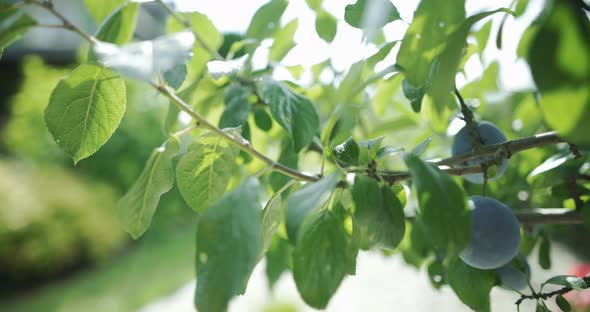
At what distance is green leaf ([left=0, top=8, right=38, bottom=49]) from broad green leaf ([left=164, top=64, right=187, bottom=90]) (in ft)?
0.40

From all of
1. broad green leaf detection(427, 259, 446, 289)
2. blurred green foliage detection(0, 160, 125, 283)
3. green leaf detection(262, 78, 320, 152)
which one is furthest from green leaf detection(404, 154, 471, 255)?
blurred green foliage detection(0, 160, 125, 283)

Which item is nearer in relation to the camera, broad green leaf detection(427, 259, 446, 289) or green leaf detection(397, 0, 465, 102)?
green leaf detection(397, 0, 465, 102)

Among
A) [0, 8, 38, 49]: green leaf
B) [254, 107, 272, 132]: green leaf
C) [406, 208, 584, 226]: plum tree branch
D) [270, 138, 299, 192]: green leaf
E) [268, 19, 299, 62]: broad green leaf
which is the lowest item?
[406, 208, 584, 226]: plum tree branch

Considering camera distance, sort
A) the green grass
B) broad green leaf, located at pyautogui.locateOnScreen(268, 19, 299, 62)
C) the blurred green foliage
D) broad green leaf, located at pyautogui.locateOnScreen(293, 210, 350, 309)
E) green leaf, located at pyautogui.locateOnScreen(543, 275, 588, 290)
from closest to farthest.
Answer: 1. broad green leaf, located at pyautogui.locateOnScreen(293, 210, 350, 309)
2. green leaf, located at pyautogui.locateOnScreen(543, 275, 588, 290)
3. broad green leaf, located at pyautogui.locateOnScreen(268, 19, 299, 62)
4. the green grass
5. the blurred green foliage

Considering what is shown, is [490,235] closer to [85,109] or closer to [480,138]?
[480,138]

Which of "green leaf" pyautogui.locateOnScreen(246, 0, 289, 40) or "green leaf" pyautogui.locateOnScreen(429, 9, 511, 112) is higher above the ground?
"green leaf" pyautogui.locateOnScreen(429, 9, 511, 112)

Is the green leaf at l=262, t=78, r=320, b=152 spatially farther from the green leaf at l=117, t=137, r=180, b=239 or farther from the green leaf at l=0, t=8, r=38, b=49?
the green leaf at l=0, t=8, r=38, b=49

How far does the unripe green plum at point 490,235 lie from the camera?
380 mm

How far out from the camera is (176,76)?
1.17 ft

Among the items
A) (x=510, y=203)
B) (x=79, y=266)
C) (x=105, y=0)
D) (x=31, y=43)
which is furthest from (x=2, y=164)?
(x=510, y=203)

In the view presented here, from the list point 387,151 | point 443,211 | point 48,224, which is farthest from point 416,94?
point 48,224

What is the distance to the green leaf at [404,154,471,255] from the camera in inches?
10.4

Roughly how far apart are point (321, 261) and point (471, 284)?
0.22 meters

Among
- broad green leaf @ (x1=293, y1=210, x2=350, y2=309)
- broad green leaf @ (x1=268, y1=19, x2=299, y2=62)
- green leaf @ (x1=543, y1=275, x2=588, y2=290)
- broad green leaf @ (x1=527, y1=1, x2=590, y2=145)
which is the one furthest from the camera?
broad green leaf @ (x1=268, y1=19, x2=299, y2=62)
